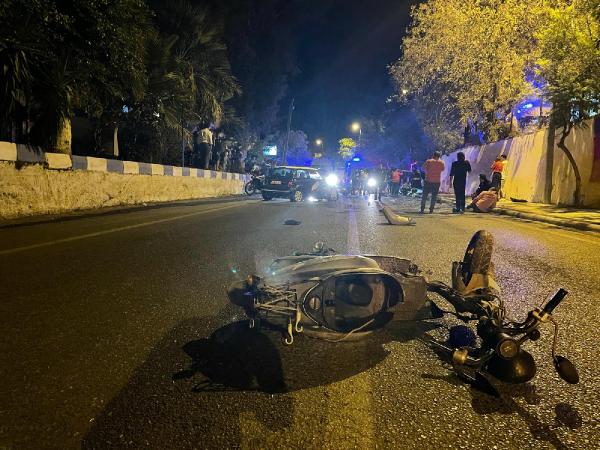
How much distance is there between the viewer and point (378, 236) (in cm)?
777

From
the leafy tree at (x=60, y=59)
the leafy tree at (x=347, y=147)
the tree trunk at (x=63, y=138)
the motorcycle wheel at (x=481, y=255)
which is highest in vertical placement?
the leafy tree at (x=347, y=147)

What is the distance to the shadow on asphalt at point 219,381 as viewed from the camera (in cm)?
188

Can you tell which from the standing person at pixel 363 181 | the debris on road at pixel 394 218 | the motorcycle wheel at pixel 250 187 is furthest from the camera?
the standing person at pixel 363 181

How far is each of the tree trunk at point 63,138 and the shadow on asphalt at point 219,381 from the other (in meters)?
11.4

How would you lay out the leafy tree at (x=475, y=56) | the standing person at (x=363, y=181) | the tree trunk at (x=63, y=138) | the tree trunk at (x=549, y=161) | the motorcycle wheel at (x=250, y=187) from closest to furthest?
the tree trunk at (x=63, y=138) → the tree trunk at (x=549, y=161) → the leafy tree at (x=475, y=56) → the motorcycle wheel at (x=250, y=187) → the standing person at (x=363, y=181)

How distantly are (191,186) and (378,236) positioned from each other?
14.4 meters

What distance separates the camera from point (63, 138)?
41.4ft

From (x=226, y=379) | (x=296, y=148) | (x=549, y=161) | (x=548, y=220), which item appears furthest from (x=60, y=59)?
(x=296, y=148)

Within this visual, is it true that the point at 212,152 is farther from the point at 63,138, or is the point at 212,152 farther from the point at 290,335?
the point at 290,335

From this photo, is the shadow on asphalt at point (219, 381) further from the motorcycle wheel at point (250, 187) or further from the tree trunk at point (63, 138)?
the motorcycle wheel at point (250, 187)

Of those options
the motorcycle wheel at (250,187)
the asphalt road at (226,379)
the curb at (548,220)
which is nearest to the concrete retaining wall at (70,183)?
the asphalt road at (226,379)

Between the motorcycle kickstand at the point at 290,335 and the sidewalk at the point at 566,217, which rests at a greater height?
the sidewalk at the point at 566,217

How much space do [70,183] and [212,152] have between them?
60.6ft

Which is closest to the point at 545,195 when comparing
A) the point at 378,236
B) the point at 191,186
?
the point at 378,236
